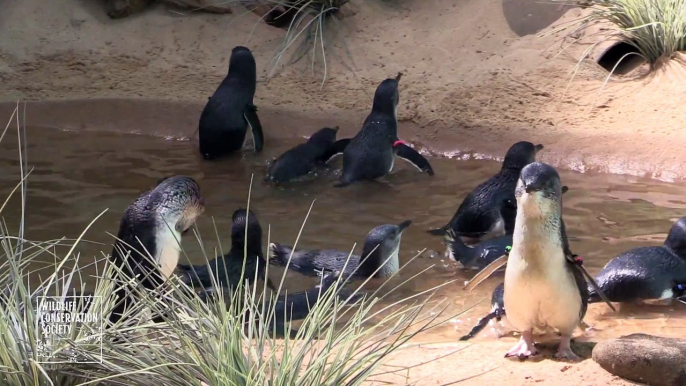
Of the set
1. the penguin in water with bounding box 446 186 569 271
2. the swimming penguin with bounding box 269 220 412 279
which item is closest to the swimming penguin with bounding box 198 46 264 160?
the swimming penguin with bounding box 269 220 412 279

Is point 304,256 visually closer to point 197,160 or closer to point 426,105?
point 197,160

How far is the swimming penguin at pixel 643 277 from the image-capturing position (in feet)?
15.1

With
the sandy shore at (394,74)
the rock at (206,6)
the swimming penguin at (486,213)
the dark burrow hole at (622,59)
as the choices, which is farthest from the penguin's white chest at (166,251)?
the rock at (206,6)

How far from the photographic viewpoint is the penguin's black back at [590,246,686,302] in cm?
460

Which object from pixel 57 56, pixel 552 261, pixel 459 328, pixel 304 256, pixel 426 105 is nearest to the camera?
pixel 552 261

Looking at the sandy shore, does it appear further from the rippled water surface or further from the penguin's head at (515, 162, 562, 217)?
the penguin's head at (515, 162, 562, 217)

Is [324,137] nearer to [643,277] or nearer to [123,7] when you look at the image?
[643,277]

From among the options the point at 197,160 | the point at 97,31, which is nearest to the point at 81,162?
the point at 197,160

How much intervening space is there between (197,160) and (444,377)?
4.58 metres

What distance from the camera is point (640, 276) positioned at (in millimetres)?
4574

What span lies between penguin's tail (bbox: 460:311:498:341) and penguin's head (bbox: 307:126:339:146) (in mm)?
3071

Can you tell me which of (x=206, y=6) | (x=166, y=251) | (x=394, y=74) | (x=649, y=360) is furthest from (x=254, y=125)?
(x=649, y=360)

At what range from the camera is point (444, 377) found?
3.43 metres

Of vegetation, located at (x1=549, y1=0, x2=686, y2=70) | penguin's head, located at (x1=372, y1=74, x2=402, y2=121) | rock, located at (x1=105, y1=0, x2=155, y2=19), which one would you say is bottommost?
penguin's head, located at (x1=372, y1=74, x2=402, y2=121)
